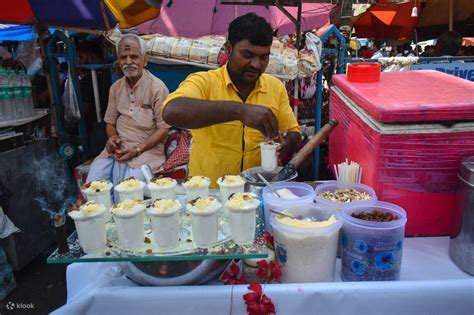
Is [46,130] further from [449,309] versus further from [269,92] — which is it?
[449,309]

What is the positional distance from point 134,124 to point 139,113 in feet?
0.39

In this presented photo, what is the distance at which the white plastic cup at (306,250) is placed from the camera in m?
1.08

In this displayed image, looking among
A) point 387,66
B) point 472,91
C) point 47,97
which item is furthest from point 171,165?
point 387,66

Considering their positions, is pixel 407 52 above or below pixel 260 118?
above

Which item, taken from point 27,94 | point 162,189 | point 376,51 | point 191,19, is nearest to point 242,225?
point 162,189

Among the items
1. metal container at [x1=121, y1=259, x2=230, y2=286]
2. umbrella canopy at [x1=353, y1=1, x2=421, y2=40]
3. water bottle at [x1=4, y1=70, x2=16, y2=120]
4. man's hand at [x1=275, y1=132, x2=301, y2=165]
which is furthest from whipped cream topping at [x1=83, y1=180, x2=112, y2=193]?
umbrella canopy at [x1=353, y1=1, x2=421, y2=40]

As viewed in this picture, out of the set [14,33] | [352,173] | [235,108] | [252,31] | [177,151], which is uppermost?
[14,33]

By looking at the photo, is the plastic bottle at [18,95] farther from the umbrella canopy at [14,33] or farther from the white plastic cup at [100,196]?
the umbrella canopy at [14,33]

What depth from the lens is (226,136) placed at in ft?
6.48

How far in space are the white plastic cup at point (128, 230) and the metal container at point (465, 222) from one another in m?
1.03

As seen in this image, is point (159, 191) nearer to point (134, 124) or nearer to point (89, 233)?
point (89, 233)

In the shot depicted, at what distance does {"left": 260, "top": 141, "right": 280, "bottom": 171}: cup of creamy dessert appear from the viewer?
1.58 metres

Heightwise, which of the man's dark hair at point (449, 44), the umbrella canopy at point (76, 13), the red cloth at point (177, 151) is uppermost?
the umbrella canopy at point (76, 13)

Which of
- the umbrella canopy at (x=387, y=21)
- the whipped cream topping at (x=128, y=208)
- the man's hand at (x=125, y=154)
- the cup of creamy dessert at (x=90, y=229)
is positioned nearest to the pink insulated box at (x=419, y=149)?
the whipped cream topping at (x=128, y=208)
